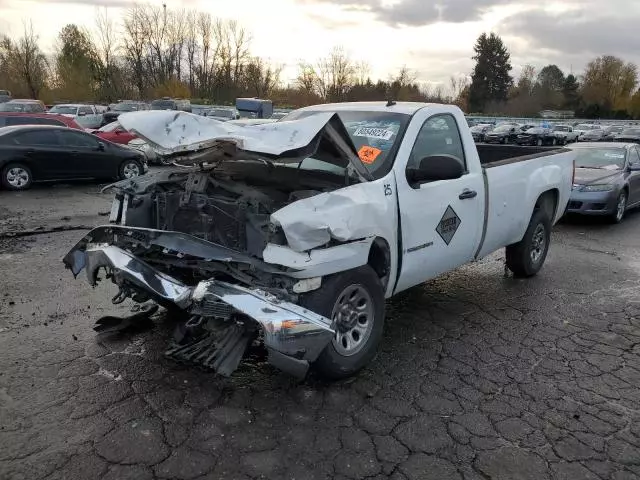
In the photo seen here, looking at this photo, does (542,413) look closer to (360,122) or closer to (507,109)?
(360,122)

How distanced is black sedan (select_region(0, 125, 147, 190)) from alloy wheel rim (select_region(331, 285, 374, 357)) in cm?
1134

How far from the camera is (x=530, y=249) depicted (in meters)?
6.59

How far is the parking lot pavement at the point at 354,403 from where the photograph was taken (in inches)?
121

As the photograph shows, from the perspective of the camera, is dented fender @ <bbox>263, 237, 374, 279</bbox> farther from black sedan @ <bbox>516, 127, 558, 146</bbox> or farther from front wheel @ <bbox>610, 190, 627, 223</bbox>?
black sedan @ <bbox>516, 127, 558, 146</bbox>

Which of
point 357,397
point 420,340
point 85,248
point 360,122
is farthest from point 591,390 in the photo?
point 85,248

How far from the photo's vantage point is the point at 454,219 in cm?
490

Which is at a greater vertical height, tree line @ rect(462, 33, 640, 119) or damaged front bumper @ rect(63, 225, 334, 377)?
tree line @ rect(462, 33, 640, 119)

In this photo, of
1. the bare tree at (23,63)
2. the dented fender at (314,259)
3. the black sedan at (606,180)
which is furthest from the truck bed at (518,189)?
the bare tree at (23,63)

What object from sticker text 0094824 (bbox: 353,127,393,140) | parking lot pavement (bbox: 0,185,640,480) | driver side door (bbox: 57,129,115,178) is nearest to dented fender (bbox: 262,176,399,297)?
sticker text 0094824 (bbox: 353,127,393,140)

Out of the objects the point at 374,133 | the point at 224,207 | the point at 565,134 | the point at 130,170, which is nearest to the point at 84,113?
the point at 130,170

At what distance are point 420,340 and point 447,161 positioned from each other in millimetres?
1603

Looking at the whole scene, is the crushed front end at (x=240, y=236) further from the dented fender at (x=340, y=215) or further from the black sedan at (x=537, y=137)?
the black sedan at (x=537, y=137)

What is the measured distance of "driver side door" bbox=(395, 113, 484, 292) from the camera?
14.5 ft

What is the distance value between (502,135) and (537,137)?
277 cm
